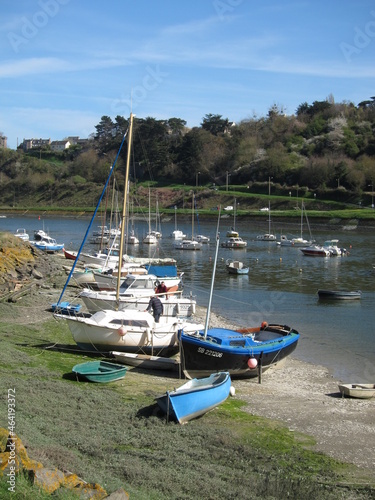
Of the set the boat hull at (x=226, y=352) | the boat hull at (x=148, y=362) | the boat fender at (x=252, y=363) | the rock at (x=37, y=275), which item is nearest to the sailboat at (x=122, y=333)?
the boat hull at (x=148, y=362)

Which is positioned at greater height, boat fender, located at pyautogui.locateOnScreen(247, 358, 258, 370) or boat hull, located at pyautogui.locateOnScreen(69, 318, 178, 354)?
boat hull, located at pyautogui.locateOnScreen(69, 318, 178, 354)

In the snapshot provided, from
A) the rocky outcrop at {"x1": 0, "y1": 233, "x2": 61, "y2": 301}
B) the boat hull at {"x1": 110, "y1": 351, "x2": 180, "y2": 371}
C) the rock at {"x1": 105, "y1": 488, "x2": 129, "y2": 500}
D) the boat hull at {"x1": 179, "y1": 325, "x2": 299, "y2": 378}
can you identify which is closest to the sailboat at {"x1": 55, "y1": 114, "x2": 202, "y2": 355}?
the boat hull at {"x1": 110, "y1": 351, "x2": 180, "y2": 371}

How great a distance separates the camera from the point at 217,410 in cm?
1630

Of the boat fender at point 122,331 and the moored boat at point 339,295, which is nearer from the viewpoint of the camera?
the boat fender at point 122,331

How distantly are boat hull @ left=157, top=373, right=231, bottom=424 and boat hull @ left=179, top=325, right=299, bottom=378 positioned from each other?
3462 millimetres

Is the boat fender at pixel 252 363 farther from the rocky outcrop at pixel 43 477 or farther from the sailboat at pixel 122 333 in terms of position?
the rocky outcrop at pixel 43 477

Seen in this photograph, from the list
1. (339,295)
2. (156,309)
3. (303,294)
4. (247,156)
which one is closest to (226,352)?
(156,309)

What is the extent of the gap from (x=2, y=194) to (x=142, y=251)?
135204 millimetres

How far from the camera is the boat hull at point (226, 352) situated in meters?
19.8

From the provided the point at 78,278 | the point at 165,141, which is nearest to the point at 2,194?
the point at 165,141

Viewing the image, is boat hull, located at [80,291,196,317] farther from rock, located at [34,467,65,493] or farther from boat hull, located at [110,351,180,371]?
rock, located at [34,467,65,493]

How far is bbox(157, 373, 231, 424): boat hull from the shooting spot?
577 inches

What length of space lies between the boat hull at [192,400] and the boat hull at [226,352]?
346cm

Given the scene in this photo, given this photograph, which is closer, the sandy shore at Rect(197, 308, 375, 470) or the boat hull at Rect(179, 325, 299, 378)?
the sandy shore at Rect(197, 308, 375, 470)
